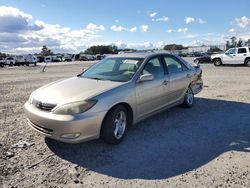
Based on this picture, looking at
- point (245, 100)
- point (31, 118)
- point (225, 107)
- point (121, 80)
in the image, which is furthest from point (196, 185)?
point (245, 100)

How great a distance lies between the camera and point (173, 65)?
6.49 meters

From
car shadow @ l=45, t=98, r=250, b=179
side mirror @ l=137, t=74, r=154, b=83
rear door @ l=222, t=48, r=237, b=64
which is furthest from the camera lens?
rear door @ l=222, t=48, r=237, b=64

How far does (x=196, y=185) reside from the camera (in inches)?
131

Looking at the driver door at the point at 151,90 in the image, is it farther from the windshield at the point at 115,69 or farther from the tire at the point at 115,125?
the tire at the point at 115,125

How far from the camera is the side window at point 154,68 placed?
548 centimetres

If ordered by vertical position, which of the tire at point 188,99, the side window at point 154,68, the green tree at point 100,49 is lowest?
the tire at point 188,99

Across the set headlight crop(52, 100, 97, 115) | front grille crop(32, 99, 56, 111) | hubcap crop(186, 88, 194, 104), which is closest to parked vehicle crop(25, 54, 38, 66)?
hubcap crop(186, 88, 194, 104)

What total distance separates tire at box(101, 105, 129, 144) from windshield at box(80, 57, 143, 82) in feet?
2.29

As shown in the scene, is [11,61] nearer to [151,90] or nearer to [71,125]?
[151,90]

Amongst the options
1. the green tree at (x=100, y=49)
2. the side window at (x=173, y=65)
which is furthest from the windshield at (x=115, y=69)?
the green tree at (x=100, y=49)

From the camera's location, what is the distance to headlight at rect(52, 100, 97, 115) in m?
4.04

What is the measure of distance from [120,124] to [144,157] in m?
0.83

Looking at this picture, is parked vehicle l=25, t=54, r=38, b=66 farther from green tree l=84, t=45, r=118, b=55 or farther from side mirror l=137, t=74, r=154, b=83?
green tree l=84, t=45, r=118, b=55

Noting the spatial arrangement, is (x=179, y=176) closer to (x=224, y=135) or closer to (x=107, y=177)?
(x=107, y=177)
